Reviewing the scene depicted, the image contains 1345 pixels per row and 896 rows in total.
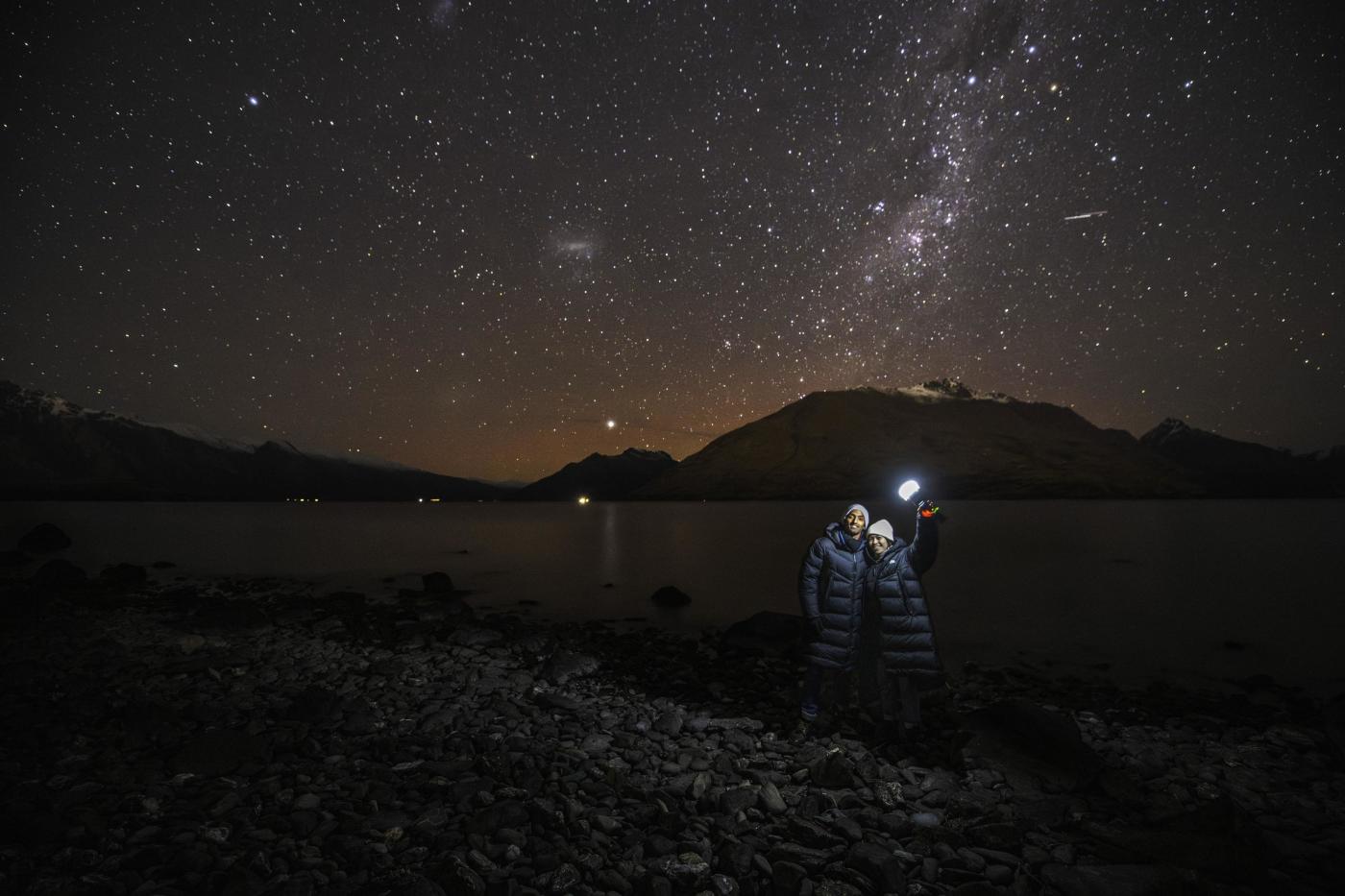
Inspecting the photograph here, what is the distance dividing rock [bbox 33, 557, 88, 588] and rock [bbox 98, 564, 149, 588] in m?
0.75

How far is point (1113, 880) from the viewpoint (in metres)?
5.01

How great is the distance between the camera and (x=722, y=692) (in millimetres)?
10570

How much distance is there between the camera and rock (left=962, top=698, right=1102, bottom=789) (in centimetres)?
693

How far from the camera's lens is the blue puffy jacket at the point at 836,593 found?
790 centimetres

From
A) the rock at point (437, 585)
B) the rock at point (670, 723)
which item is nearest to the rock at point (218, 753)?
the rock at point (670, 723)

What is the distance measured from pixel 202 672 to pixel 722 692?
383 inches

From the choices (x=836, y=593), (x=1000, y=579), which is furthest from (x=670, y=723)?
(x=1000, y=579)

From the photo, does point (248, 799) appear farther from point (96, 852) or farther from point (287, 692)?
point (287, 692)

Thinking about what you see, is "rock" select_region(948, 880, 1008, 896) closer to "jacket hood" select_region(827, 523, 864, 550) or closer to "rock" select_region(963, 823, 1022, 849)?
"rock" select_region(963, 823, 1022, 849)

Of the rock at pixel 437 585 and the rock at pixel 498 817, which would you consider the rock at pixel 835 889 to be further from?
the rock at pixel 437 585

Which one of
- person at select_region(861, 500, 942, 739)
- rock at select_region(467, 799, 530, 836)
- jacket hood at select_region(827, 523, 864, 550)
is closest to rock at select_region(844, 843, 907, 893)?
person at select_region(861, 500, 942, 739)

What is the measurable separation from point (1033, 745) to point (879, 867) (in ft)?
11.2

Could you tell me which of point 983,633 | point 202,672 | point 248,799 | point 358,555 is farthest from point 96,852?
point 358,555

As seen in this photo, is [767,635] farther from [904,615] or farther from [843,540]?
[904,615]
